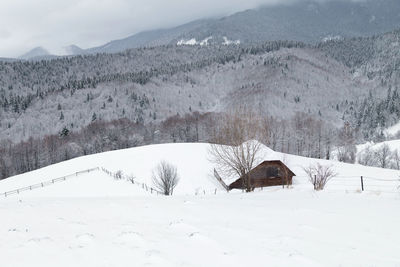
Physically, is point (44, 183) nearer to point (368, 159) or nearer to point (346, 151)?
point (346, 151)

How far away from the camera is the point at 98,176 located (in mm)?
51000

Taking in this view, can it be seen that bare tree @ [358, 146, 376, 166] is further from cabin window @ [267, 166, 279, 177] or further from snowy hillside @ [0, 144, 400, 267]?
snowy hillside @ [0, 144, 400, 267]

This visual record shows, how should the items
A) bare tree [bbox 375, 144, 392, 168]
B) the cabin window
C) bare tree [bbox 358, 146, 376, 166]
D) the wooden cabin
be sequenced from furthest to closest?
bare tree [bbox 358, 146, 376, 166] < bare tree [bbox 375, 144, 392, 168] < the cabin window < the wooden cabin

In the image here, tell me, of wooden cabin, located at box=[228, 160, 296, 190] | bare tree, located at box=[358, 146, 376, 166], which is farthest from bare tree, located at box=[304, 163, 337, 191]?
bare tree, located at box=[358, 146, 376, 166]

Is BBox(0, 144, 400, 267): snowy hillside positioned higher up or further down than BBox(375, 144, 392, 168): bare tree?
higher up

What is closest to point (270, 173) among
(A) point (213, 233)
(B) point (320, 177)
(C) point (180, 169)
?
(C) point (180, 169)

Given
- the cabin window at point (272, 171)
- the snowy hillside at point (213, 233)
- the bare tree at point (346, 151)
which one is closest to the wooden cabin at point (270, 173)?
the cabin window at point (272, 171)

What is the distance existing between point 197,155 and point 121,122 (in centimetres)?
10414

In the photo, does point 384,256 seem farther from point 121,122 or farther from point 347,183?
point 121,122

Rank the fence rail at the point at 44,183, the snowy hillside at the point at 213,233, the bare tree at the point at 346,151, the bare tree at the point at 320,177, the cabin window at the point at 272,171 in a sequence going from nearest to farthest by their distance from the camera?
the snowy hillside at the point at 213,233
the bare tree at the point at 320,177
the fence rail at the point at 44,183
the cabin window at the point at 272,171
the bare tree at the point at 346,151

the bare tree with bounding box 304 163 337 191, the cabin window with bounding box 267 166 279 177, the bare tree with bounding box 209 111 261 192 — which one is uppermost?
the bare tree with bounding box 209 111 261 192

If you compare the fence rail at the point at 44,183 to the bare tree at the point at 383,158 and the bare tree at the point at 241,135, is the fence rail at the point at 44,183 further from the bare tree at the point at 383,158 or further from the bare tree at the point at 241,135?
the bare tree at the point at 383,158

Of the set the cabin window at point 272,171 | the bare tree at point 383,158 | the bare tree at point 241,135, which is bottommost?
the bare tree at point 383,158

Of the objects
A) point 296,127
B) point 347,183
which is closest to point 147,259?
point 347,183
